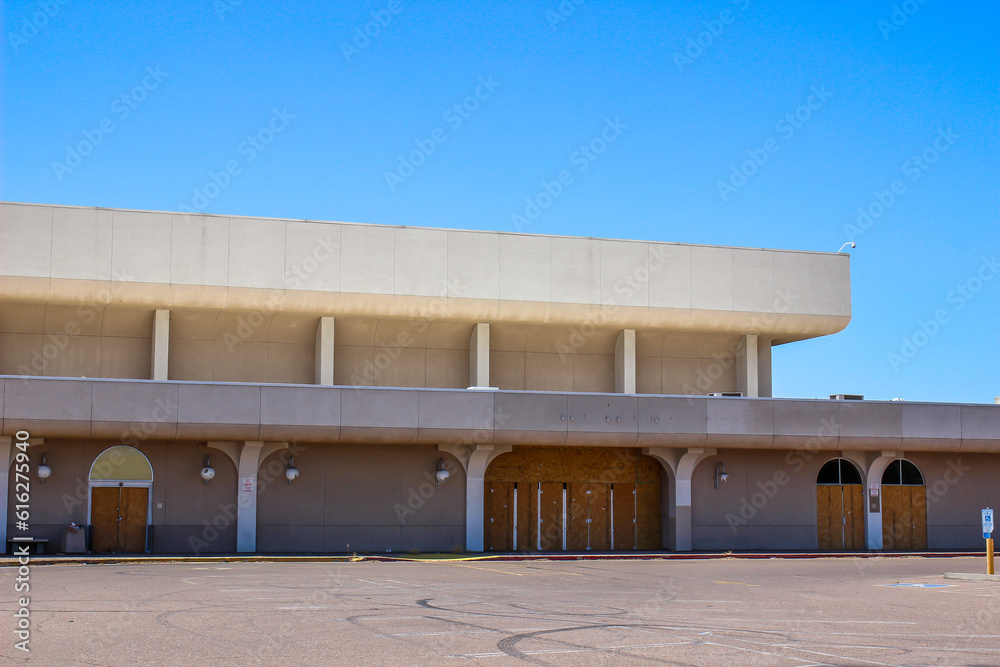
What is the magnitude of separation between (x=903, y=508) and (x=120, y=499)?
25.0 metres

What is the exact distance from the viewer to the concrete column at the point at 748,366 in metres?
36.1

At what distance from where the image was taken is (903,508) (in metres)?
35.0

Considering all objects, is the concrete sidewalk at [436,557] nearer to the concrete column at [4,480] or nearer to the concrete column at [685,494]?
the concrete column at [685,494]

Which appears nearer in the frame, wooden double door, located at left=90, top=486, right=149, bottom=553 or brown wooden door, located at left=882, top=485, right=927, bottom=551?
wooden double door, located at left=90, top=486, right=149, bottom=553

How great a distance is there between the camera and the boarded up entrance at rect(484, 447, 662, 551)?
108 ft

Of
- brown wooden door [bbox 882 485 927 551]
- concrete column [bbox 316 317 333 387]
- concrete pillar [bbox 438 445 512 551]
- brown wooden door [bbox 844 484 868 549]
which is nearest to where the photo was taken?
concrete pillar [bbox 438 445 512 551]

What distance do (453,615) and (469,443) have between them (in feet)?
53.3

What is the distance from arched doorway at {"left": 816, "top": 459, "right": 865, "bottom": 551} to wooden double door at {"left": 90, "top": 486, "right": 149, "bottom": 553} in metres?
21.3

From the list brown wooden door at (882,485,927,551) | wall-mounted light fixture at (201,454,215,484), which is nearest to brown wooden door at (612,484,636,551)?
brown wooden door at (882,485,927,551)

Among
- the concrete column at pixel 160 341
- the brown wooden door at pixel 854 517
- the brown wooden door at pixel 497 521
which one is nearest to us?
the concrete column at pixel 160 341

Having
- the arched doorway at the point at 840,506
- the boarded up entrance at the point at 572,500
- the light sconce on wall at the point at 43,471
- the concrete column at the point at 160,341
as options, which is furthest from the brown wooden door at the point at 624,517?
the light sconce on wall at the point at 43,471

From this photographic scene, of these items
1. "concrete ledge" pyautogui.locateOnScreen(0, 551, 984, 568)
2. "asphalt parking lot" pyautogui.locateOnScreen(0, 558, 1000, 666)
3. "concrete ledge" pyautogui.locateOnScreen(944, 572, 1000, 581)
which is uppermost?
"asphalt parking lot" pyautogui.locateOnScreen(0, 558, 1000, 666)

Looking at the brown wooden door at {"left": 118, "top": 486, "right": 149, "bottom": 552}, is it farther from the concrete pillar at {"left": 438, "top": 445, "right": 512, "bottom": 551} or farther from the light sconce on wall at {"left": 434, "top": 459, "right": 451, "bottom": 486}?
the concrete pillar at {"left": 438, "top": 445, "right": 512, "bottom": 551}

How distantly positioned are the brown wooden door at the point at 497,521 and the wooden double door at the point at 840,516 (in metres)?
10.3
